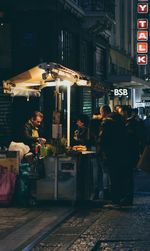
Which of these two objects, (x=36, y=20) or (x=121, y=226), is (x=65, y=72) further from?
(x=36, y=20)

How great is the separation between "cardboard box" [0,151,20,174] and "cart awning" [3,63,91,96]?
68.0 inches

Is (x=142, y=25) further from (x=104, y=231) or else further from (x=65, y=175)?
(x=104, y=231)

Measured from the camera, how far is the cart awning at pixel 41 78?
49.3 feet

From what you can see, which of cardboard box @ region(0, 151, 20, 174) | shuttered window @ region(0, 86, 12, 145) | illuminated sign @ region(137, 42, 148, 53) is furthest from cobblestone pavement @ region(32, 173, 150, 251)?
illuminated sign @ region(137, 42, 148, 53)

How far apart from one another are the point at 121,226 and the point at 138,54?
117 ft

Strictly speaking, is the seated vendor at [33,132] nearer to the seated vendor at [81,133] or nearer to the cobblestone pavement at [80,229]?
the seated vendor at [81,133]

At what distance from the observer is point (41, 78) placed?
1622cm

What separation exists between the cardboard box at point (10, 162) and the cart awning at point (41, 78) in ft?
5.66

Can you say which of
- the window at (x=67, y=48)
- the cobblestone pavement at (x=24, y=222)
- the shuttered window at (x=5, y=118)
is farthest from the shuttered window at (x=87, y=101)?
the cobblestone pavement at (x=24, y=222)

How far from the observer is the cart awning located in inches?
592

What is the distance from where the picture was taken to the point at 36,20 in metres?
24.3


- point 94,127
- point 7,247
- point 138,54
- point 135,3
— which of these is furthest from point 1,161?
point 135,3

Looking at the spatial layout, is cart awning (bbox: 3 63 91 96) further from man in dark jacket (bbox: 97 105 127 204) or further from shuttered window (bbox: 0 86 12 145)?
shuttered window (bbox: 0 86 12 145)

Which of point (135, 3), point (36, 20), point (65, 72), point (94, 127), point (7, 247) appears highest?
point (135, 3)
